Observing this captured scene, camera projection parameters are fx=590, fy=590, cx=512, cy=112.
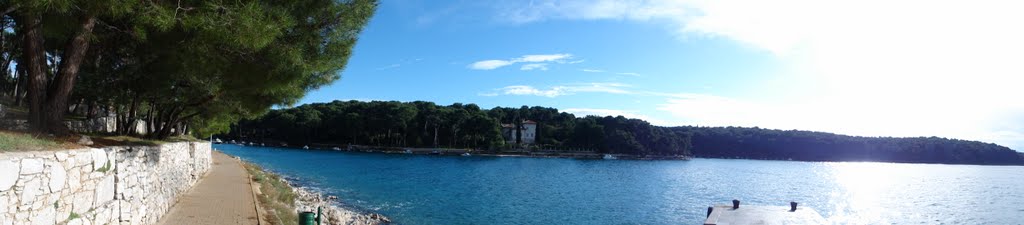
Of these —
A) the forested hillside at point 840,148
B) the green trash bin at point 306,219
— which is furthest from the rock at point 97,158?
the forested hillside at point 840,148

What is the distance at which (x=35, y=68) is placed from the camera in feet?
30.4

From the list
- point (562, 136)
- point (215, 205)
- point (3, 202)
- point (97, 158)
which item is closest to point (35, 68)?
point (97, 158)

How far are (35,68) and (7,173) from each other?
4.59m

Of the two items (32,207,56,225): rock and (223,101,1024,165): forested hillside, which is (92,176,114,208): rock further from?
(223,101,1024,165): forested hillside

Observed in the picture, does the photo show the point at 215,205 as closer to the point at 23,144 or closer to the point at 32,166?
the point at 23,144

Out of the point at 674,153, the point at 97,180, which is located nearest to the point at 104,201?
the point at 97,180

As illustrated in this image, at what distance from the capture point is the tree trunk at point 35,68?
355 inches

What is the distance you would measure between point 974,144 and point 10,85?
169 m

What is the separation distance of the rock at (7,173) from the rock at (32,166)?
14cm

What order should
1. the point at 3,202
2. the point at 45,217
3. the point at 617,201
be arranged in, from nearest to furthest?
the point at 3,202, the point at 45,217, the point at 617,201

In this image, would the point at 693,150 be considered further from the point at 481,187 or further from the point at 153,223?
the point at 153,223

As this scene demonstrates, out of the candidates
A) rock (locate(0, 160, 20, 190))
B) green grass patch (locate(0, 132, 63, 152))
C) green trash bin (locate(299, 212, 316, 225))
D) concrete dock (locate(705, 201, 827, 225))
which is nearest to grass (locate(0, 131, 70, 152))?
green grass patch (locate(0, 132, 63, 152))

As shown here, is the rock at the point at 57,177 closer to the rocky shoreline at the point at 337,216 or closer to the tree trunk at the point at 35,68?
the tree trunk at the point at 35,68

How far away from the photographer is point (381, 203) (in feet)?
95.6
